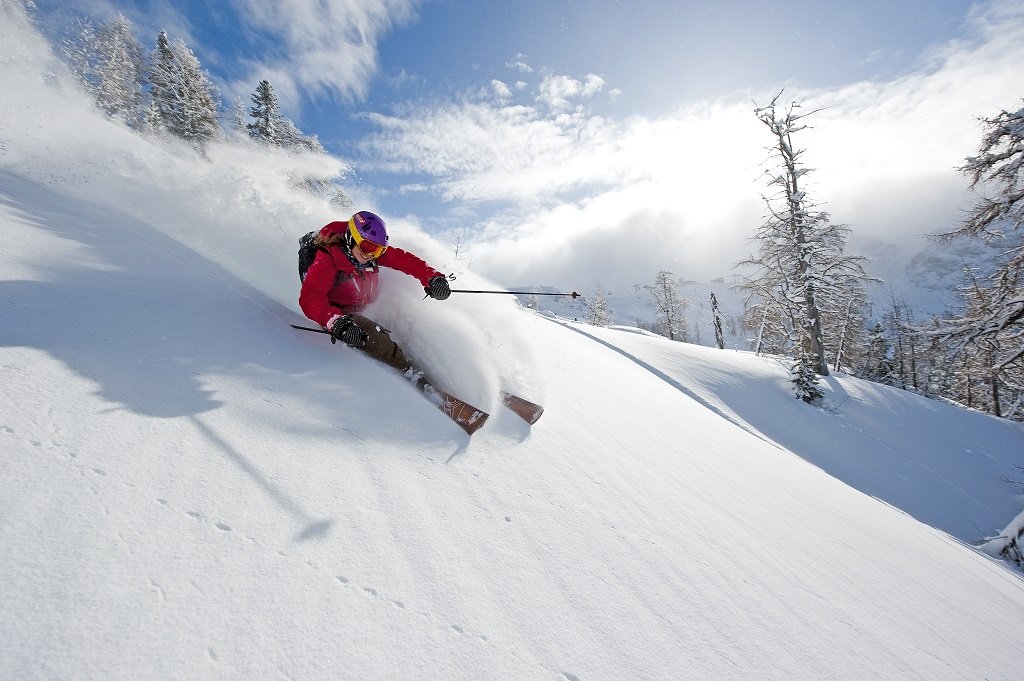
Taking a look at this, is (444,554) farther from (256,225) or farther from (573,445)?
(256,225)

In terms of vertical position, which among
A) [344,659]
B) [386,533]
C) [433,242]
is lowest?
[344,659]

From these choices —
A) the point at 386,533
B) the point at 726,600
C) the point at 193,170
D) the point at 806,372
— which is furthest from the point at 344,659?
the point at 806,372

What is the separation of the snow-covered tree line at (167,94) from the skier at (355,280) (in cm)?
2130

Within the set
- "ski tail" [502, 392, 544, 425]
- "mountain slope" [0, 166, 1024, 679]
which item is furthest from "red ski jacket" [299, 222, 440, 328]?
"ski tail" [502, 392, 544, 425]

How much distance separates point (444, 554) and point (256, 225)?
6.13 m

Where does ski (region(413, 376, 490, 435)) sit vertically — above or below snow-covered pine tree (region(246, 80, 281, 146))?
below

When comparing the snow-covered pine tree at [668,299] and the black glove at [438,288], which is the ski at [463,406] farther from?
the snow-covered pine tree at [668,299]

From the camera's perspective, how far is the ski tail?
3672 mm

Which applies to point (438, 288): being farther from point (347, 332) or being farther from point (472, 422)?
point (472, 422)

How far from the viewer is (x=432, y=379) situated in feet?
12.4

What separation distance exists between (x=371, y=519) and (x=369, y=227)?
306cm

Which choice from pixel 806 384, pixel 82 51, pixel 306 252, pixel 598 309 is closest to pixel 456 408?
pixel 306 252

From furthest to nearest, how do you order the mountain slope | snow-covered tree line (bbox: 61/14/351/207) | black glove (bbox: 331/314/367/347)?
1. snow-covered tree line (bbox: 61/14/351/207)
2. black glove (bbox: 331/314/367/347)
3. the mountain slope

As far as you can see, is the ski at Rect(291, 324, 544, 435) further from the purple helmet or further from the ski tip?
the purple helmet
